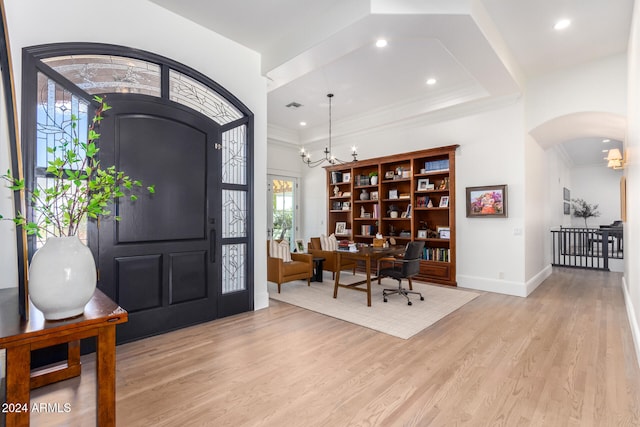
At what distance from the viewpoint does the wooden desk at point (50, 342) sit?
50.8 inches

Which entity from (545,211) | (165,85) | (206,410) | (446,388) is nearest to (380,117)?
(545,211)

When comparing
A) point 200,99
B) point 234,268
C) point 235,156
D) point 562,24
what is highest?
point 562,24

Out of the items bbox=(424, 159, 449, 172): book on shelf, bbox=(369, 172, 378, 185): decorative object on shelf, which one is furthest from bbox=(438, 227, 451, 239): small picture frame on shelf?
bbox=(369, 172, 378, 185): decorative object on shelf

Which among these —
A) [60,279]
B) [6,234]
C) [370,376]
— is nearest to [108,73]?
[6,234]

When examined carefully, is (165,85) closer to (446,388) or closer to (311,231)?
(446,388)

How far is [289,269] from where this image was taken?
210 inches

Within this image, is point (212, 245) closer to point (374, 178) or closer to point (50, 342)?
point (50, 342)

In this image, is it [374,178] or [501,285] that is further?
[374,178]

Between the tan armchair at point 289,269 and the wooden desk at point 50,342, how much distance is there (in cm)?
349

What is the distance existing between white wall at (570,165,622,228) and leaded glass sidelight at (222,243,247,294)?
13750mm

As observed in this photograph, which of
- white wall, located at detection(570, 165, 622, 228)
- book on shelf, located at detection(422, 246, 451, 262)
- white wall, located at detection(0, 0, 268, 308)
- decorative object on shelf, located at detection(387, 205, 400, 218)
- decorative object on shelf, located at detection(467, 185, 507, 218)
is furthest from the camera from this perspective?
white wall, located at detection(570, 165, 622, 228)

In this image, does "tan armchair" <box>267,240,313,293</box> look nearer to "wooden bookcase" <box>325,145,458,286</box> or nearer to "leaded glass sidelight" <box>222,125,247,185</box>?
"leaded glass sidelight" <box>222,125,247,185</box>

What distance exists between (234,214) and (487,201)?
165 inches

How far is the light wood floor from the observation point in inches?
79.0
